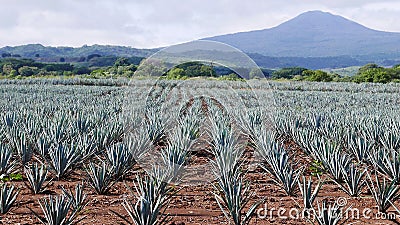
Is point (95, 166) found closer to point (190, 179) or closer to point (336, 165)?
point (190, 179)

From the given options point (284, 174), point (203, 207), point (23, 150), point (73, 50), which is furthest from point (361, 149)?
point (73, 50)

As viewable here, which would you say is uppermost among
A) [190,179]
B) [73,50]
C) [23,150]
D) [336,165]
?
[73,50]

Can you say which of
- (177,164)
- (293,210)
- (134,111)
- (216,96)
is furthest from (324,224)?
(216,96)

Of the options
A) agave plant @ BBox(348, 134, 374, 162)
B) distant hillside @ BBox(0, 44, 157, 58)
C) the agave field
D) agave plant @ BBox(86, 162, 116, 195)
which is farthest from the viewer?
distant hillside @ BBox(0, 44, 157, 58)

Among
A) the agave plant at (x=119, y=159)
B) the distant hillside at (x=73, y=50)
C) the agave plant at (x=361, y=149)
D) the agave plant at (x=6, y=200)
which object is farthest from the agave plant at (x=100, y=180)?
the distant hillside at (x=73, y=50)

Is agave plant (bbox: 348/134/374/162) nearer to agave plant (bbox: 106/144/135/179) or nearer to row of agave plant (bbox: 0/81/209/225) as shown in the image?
row of agave plant (bbox: 0/81/209/225)

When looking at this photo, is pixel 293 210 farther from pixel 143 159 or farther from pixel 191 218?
pixel 143 159

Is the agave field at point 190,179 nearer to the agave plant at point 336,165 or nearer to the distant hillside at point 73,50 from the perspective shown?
the agave plant at point 336,165

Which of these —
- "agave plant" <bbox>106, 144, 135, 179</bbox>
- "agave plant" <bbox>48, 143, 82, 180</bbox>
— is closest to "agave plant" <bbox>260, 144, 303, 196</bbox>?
"agave plant" <bbox>106, 144, 135, 179</bbox>

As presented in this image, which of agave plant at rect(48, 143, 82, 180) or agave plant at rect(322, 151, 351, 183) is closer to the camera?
agave plant at rect(322, 151, 351, 183)

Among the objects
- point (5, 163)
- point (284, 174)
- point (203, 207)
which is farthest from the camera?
point (5, 163)

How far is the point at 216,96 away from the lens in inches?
439

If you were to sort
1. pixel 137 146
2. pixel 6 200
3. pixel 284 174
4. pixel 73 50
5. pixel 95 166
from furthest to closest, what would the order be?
1. pixel 73 50
2. pixel 137 146
3. pixel 95 166
4. pixel 284 174
5. pixel 6 200

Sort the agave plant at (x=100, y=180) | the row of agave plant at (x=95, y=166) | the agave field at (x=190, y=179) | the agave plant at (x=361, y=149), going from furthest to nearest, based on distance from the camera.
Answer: the agave plant at (x=361, y=149)
the agave plant at (x=100, y=180)
the agave field at (x=190, y=179)
the row of agave plant at (x=95, y=166)
